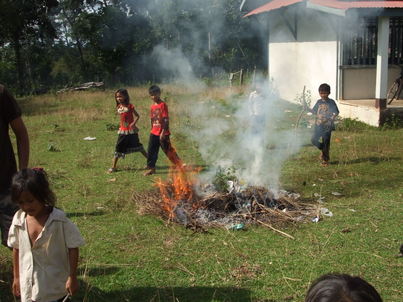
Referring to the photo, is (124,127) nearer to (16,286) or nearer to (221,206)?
(221,206)

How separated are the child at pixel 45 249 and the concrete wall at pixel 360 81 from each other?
37.2 feet

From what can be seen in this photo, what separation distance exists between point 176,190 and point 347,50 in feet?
29.2

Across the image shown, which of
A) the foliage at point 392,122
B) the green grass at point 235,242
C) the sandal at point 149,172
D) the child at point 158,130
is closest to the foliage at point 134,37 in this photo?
the child at point 158,130

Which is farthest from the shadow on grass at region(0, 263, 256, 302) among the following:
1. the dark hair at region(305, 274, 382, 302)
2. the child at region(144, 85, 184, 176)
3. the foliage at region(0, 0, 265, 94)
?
the foliage at region(0, 0, 265, 94)

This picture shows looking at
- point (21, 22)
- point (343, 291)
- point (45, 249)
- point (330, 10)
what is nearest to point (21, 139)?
point (45, 249)

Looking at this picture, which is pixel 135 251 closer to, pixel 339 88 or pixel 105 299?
pixel 105 299

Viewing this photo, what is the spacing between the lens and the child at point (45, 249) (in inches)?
110

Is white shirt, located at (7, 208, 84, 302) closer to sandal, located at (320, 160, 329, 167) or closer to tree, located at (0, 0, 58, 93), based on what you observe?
sandal, located at (320, 160, 329, 167)

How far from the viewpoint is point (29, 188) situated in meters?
2.67

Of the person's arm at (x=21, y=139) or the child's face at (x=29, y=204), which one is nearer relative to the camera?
the child's face at (x=29, y=204)

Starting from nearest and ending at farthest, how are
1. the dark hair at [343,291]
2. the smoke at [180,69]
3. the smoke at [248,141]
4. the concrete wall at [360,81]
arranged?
the dark hair at [343,291], the smoke at [248,141], the concrete wall at [360,81], the smoke at [180,69]

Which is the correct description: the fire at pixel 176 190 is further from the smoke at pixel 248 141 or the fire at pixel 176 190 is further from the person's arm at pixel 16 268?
the person's arm at pixel 16 268

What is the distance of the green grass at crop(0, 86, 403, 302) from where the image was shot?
3863 mm

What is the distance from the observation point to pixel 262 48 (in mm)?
19109
